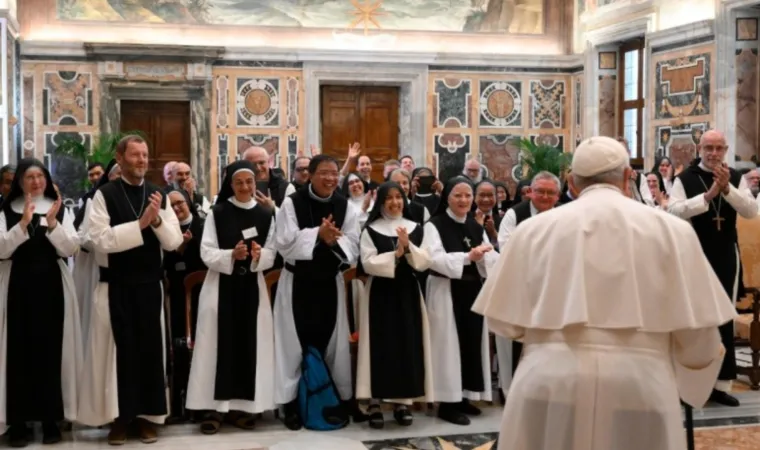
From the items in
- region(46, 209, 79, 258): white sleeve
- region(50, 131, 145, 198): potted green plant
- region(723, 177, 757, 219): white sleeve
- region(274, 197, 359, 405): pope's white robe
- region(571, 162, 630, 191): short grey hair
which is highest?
region(50, 131, 145, 198): potted green plant

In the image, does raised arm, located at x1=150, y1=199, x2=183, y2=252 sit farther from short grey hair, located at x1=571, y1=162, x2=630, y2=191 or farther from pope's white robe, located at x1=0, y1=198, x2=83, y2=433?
short grey hair, located at x1=571, y1=162, x2=630, y2=191

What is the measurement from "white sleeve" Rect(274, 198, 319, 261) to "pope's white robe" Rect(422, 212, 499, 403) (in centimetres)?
83

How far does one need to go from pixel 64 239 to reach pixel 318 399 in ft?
6.58

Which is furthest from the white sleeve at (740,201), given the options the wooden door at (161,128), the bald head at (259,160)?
the wooden door at (161,128)

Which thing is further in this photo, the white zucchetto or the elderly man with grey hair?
the elderly man with grey hair

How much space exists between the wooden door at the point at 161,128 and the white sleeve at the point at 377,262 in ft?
28.8

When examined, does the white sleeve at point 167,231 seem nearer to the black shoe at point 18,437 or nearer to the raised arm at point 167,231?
the raised arm at point 167,231

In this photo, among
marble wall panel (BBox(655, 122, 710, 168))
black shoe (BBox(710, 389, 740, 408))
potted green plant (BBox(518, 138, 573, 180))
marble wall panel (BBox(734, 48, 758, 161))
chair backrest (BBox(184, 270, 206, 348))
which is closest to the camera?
chair backrest (BBox(184, 270, 206, 348))

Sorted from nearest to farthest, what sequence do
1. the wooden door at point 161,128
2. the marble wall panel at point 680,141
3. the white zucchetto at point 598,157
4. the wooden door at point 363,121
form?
the white zucchetto at point 598,157
the marble wall panel at point 680,141
the wooden door at point 161,128
the wooden door at point 363,121

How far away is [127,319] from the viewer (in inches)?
245

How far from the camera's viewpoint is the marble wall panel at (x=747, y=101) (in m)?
12.3

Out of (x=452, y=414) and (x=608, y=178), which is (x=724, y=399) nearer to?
(x=452, y=414)

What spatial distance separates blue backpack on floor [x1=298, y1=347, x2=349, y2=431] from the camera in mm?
6543

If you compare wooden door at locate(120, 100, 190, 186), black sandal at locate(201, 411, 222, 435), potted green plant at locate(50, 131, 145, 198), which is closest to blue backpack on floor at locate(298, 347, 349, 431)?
black sandal at locate(201, 411, 222, 435)
